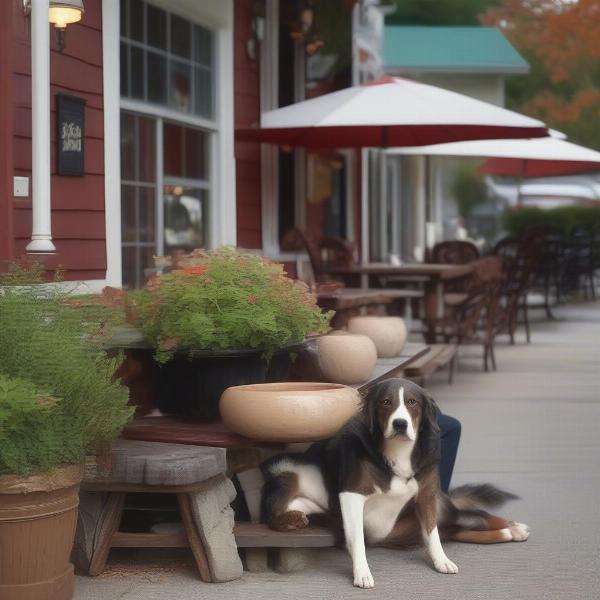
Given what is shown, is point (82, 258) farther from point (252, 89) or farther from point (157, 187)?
point (252, 89)

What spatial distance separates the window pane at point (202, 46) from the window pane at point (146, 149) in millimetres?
883

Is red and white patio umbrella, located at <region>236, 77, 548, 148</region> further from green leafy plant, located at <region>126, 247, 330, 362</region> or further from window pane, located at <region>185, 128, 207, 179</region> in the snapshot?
green leafy plant, located at <region>126, 247, 330, 362</region>

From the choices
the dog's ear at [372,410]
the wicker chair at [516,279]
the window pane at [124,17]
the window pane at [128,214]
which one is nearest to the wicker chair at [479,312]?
the wicker chair at [516,279]

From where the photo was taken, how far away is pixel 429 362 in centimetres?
852

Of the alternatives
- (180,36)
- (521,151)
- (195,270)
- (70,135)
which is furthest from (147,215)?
(521,151)

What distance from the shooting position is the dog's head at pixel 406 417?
464cm

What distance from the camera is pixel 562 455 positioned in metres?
7.33

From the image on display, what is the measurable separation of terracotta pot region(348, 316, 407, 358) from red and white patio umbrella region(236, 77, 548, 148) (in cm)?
286

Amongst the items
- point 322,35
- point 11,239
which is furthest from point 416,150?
point 11,239

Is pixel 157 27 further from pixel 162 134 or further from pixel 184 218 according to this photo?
pixel 184 218

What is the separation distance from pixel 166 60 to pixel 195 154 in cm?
80

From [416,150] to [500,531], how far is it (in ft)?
30.8

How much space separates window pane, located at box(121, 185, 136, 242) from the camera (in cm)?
778

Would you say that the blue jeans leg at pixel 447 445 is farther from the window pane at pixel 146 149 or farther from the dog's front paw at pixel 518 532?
the window pane at pixel 146 149
